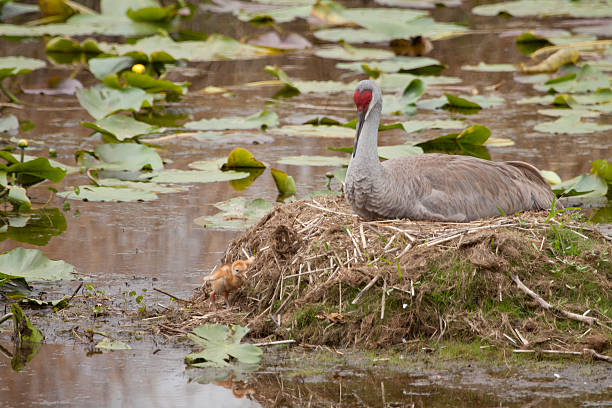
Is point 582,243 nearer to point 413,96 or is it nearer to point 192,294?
point 192,294

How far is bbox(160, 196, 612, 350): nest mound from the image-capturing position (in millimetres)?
5777

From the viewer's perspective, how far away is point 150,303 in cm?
662

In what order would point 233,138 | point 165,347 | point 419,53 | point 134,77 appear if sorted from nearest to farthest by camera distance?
point 165,347, point 233,138, point 134,77, point 419,53

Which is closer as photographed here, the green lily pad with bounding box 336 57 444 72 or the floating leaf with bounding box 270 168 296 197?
the floating leaf with bounding box 270 168 296 197

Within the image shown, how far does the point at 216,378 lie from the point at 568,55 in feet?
33.2

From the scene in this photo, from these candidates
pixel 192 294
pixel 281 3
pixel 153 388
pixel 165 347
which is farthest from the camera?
pixel 281 3

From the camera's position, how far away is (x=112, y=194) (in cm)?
871

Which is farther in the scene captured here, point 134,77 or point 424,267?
point 134,77

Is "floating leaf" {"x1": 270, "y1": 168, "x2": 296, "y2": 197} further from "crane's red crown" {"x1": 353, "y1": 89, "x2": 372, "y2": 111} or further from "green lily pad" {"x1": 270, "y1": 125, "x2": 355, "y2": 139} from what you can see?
"crane's red crown" {"x1": 353, "y1": 89, "x2": 372, "y2": 111}

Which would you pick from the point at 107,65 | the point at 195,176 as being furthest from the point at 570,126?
the point at 107,65

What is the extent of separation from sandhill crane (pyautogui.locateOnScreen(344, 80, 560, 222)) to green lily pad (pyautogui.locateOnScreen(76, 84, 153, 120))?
4.47 meters

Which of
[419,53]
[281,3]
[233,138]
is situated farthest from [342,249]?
[281,3]

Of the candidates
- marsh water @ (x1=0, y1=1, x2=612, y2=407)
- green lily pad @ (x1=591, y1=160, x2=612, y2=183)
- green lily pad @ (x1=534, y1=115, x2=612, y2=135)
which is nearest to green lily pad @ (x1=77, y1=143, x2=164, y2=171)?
marsh water @ (x1=0, y1=1, x2=612, y2=407)

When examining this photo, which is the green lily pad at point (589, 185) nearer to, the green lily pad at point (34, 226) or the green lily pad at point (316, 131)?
the green lily pad at point (316, 131)
